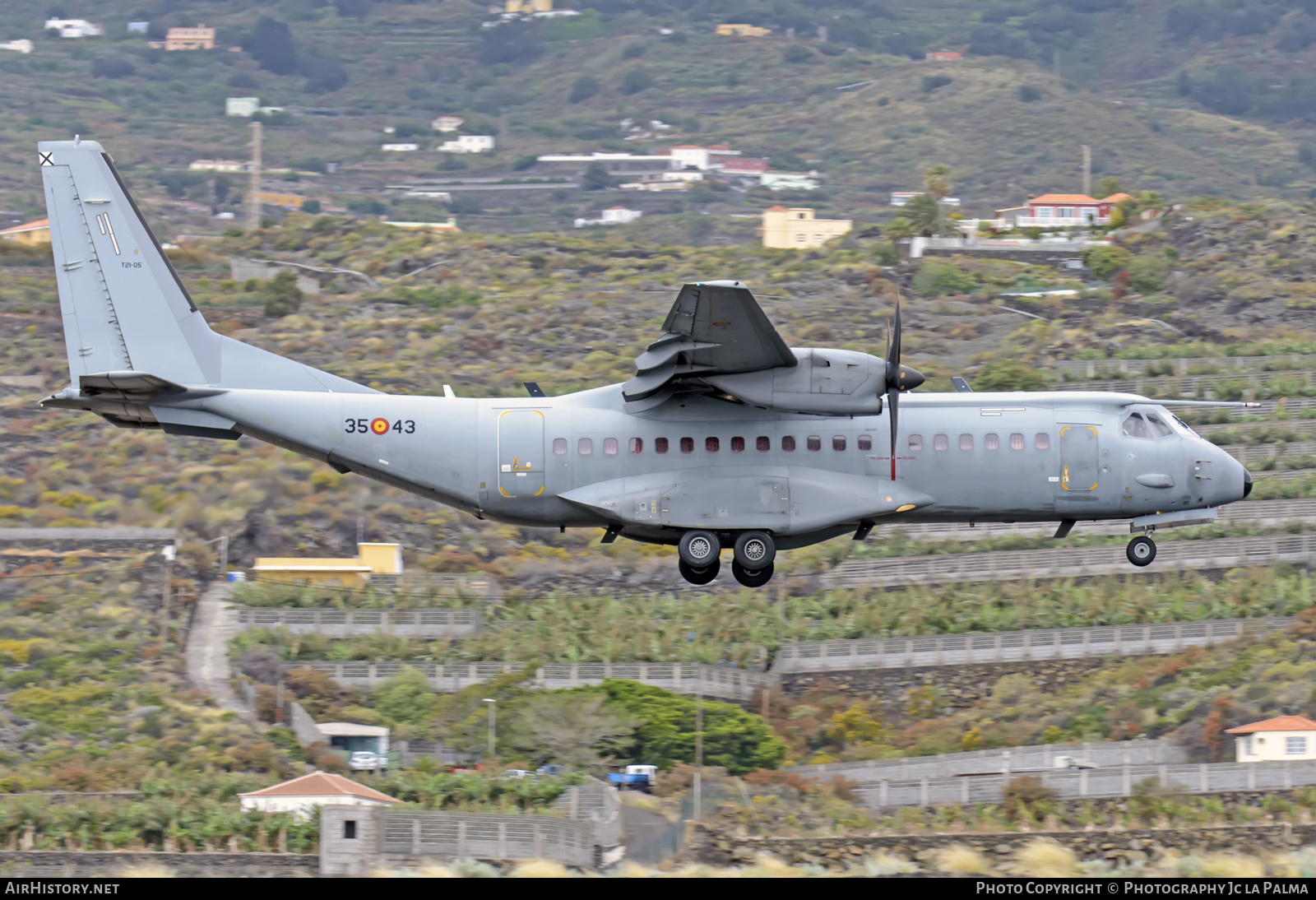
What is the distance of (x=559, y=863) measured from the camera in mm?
38500

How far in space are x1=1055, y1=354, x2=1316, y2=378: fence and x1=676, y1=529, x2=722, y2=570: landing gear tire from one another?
55122 mm

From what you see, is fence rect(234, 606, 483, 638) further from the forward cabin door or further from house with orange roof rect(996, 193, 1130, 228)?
house with orange roof rect(996, 193, 1130, 228)

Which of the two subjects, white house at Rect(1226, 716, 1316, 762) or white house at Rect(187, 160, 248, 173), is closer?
white house at Rect(1226, 716, 1316, 762)

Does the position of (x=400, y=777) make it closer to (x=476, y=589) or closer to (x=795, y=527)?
(x=476, y=589)

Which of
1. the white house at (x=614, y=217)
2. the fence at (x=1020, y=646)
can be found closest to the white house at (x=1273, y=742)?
the fence at (x=1020, y=646)

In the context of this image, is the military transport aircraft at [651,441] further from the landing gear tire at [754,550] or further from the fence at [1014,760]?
the fence at [1014,760]

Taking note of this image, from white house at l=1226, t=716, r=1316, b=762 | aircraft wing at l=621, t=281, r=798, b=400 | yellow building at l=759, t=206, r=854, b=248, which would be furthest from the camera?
yellow building at l=759, t=206, r=854, b=248

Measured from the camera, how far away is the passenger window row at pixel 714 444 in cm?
2630

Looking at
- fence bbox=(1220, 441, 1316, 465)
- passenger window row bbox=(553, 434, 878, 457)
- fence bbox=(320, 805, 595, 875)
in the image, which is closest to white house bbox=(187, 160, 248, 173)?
fence bbox=(1220, 441, 1316, 465)

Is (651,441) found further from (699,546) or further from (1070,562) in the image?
(1070,562)

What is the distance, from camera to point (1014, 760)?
4641cm

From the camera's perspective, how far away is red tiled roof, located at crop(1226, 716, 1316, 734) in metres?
45.4

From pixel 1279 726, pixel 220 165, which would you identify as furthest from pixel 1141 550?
pixel 220 165

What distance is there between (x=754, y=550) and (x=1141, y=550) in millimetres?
6986
